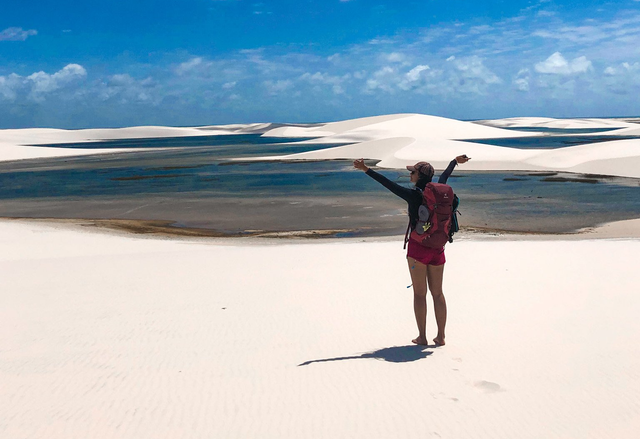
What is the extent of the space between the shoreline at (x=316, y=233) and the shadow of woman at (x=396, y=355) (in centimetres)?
890

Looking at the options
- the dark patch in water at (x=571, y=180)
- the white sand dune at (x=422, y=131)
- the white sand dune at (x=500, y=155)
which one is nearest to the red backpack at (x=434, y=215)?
the dark patch in water at (x=571, y=180)

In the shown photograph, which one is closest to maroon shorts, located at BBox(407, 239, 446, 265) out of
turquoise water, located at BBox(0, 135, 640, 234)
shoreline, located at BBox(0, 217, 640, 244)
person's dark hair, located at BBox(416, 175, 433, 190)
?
person's dark hair, located at BBox(416, 175, 433, 190)

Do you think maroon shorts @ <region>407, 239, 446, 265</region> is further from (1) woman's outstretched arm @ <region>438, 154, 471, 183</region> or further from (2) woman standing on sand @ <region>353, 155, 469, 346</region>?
(1) woman's outstretched arm @ <region>438, 154, 471, 183</region>

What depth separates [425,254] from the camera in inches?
189

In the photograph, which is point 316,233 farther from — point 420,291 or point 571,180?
point 571,180

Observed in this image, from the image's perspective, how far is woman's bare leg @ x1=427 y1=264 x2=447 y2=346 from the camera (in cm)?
488

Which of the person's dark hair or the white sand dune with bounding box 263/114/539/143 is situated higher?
the white sand dune with bounding box 263/114/539/143

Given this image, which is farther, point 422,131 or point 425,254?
point 422,131

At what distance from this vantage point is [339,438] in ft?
11.6

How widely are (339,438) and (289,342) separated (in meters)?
2.03

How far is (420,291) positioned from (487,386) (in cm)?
99

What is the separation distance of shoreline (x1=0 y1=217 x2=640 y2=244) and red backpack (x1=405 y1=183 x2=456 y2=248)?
9.31 metres

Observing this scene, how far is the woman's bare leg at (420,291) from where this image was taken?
4.87 meters

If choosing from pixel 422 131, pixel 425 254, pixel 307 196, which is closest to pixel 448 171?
pixel 425 254
